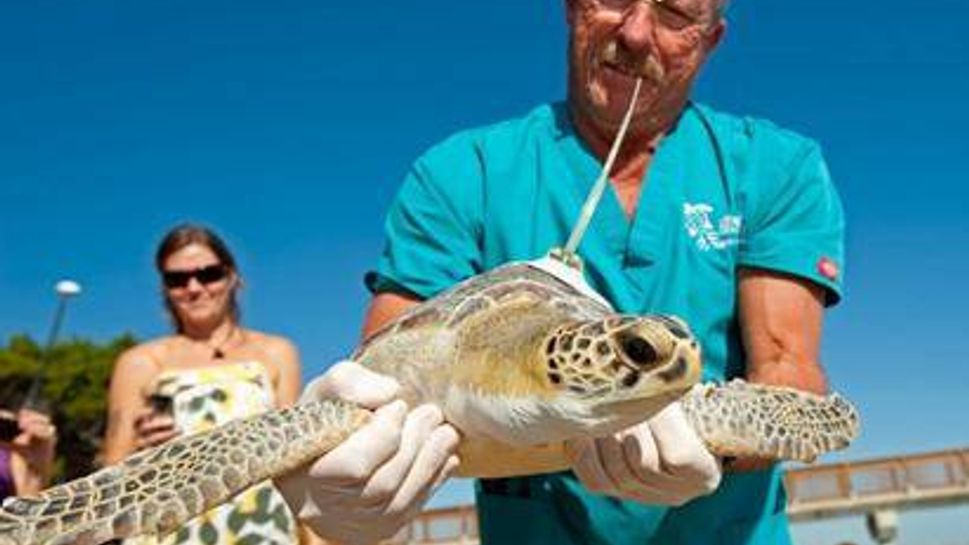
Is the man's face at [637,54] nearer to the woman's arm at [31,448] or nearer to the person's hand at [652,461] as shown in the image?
the person's hand at [652,461]

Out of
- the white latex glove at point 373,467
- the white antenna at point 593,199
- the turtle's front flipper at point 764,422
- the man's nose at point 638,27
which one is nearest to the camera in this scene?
the white latex glove at point 373,467

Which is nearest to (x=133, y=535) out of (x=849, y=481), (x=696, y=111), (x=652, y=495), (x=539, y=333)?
(x=539, y=333)

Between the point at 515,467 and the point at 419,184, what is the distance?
914mm

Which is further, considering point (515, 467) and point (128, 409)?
point (128, 409)

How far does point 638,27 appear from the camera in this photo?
290 centimetres

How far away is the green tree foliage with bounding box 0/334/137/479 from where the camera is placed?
35188mm

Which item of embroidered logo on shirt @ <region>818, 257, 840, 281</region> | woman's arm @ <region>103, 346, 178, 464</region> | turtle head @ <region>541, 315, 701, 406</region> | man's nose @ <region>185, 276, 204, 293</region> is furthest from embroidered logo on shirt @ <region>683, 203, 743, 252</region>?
man's nose @ <region>185, 276, 204, 293</region>

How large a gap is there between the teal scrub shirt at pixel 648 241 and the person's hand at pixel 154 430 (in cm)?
159

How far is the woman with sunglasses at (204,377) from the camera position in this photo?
425 centimetres

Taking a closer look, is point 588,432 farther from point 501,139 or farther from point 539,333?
point 501,139

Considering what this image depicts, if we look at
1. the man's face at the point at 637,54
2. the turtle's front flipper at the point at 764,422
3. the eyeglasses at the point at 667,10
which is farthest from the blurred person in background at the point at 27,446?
the turtle's front flipper at the point at 764,422

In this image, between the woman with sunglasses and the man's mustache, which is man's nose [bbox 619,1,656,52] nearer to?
the man's mustache

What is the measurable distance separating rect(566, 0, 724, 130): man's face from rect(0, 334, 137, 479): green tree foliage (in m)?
32.6

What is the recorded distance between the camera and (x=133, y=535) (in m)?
1.93
